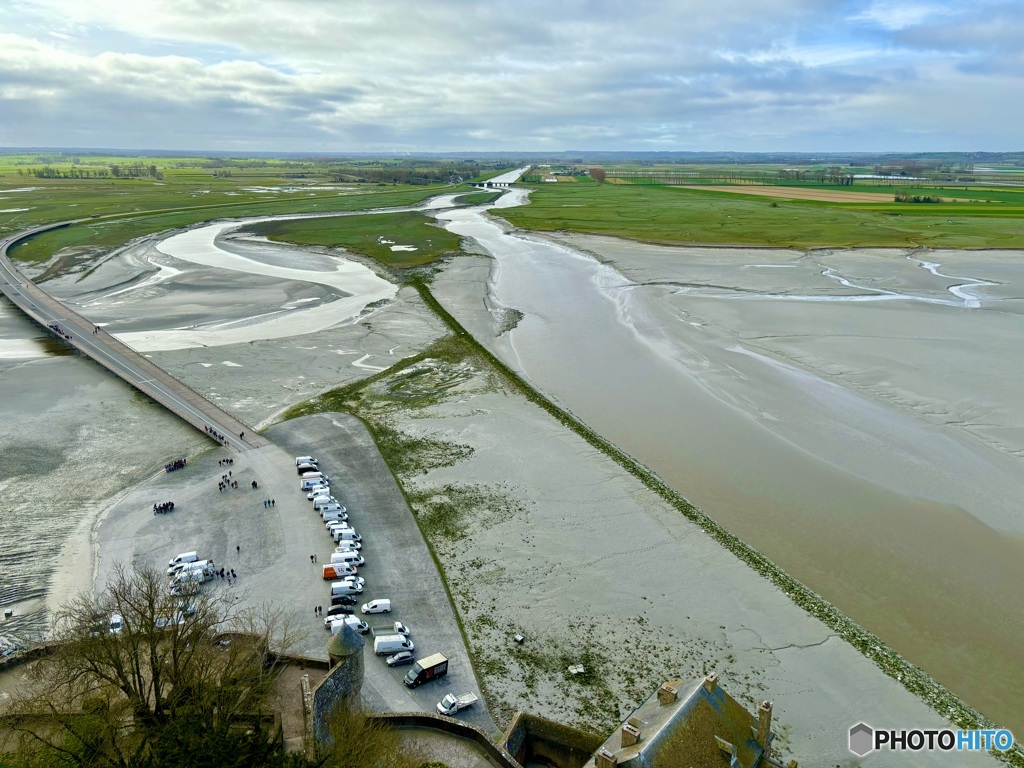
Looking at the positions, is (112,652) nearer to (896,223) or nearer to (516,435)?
(516,435)

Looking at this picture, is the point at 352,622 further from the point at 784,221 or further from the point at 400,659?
the point at 784,221

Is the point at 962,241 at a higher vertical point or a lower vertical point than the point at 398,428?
higher

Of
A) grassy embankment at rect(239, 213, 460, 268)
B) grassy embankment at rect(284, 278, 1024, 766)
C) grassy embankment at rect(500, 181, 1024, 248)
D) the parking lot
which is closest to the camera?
grassy embankment at rect(284, 278, 1024, 766)

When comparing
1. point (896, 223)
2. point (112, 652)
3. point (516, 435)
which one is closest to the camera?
point (112, 652)

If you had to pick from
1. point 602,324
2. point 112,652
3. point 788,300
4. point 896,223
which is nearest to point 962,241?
point 896,223

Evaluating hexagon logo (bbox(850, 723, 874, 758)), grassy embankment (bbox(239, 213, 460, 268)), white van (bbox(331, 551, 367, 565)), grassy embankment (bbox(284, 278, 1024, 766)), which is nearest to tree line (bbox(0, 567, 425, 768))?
white van (bbox(331, 551, 367, 565))

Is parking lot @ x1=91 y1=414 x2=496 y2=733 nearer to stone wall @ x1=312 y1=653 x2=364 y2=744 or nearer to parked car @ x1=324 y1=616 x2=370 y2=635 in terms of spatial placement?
parked car @ x1=324 y1=616 x2=370 y2=635
